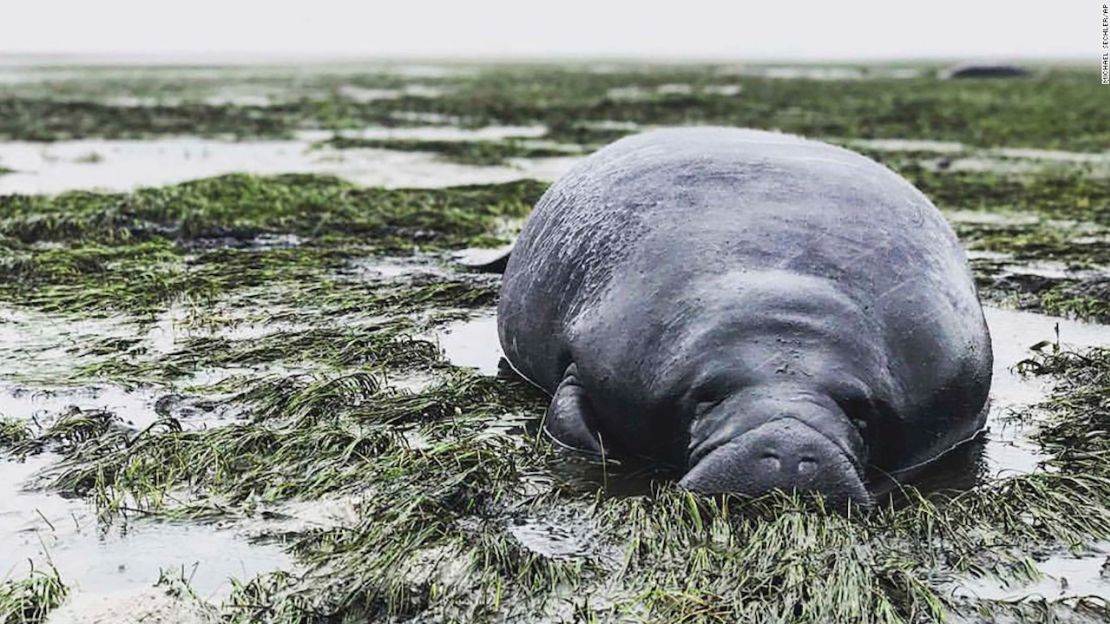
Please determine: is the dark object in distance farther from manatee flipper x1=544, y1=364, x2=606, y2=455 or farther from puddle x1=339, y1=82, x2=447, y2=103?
manatee flipper x1=544, y1=364, x2=606, y2=455

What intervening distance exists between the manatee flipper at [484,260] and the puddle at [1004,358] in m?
1.33

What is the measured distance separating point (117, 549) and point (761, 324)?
7.41ft

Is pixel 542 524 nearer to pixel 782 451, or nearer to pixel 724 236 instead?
pixel 782 451

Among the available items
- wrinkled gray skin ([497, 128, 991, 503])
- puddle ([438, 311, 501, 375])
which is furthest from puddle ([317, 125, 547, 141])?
wrinkled gray skin ([497, 128, 991, 503])

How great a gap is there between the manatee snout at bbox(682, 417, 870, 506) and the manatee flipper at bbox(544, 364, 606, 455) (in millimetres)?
772

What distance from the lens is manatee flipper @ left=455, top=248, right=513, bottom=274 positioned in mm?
8938

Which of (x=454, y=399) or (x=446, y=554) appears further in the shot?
(x=454, y=399)

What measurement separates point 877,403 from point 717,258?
2.72 feet

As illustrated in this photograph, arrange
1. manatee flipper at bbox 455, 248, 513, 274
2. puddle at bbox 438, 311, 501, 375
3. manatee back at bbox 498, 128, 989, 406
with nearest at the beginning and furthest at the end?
manatee back at bbox 498, 128, 989, 406 → puddle at bbox 438, 311, 501, 375 → manatee flipper at bbox 455, 248, 513, 274

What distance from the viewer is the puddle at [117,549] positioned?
3916 mm

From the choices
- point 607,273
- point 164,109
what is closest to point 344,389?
point 607,273

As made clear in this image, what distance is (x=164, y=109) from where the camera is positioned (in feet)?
97.6

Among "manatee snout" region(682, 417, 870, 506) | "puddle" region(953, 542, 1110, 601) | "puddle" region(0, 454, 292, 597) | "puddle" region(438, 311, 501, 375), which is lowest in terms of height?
"puddle" region(438, 311, 501, 375)

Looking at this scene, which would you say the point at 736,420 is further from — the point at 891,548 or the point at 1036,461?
the point at 1036,461
